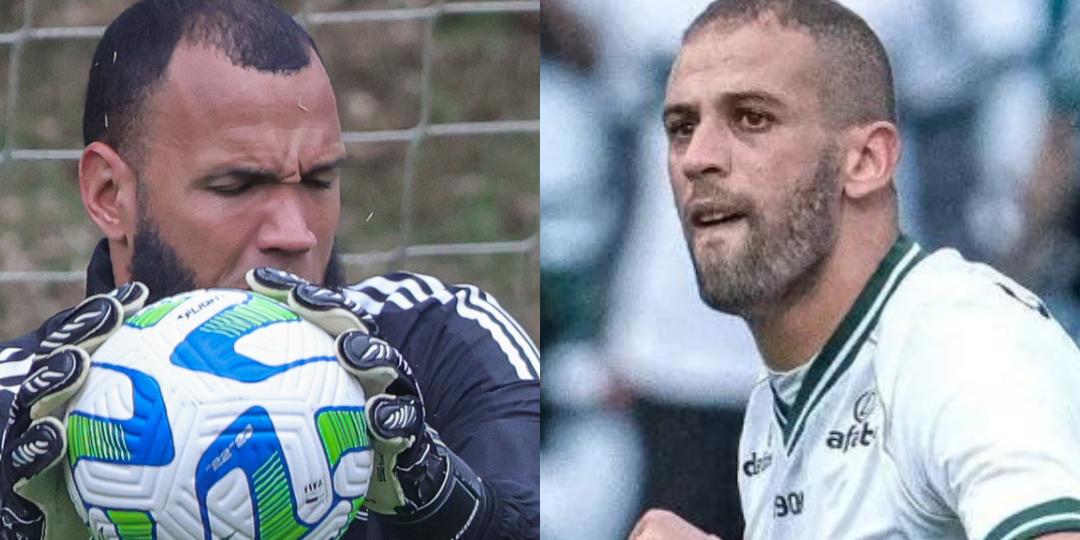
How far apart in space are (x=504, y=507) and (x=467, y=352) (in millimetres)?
350

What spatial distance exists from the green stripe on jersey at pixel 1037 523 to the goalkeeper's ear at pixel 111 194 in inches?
55.7

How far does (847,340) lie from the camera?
2.60 meters

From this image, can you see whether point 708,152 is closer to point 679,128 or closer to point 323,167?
point 679,128

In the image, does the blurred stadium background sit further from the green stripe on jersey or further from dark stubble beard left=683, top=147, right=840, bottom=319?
the green stripe on jersey

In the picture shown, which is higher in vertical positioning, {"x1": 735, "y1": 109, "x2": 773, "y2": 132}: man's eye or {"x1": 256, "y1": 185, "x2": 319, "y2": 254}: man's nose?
{"x1": 735, "y1": 109, "x2": 773, "y2": 132}: man's eye

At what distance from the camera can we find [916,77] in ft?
8.38

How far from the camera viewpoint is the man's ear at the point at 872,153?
2.56 metres

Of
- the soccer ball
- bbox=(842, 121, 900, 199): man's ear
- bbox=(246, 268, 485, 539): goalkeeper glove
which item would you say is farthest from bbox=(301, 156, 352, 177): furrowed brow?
bbox=(842, 121, 900, 199): man's ear

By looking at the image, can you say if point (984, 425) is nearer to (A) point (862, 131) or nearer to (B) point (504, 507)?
(A) point (862, 131)

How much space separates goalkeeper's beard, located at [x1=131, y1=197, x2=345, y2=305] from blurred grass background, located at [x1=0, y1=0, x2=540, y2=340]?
61 cm

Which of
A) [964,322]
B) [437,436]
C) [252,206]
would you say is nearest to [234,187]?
[252,206]

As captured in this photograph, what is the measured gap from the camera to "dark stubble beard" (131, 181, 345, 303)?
3.21m

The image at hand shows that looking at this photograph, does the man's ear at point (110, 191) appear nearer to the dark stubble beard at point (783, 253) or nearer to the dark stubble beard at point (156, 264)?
Result: the dark stubble beard at point (156, 264)

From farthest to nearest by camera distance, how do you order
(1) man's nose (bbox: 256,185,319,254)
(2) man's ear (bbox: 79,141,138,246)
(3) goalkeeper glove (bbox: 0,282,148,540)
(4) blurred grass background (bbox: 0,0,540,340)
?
(4) blurred grass background (bbox: 0,0,540,340) → (2) man's ear (bbox: 79,141,138,246) → (1) man's nose (bbox: 256,185,319,254) → (3) goalkeeper glove (bbox: 0,282,148,540)
